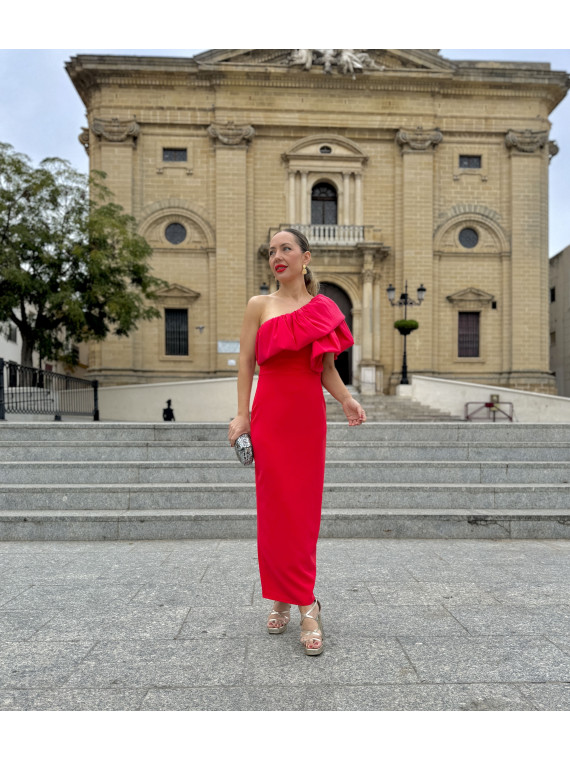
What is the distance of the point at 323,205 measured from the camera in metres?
26.4

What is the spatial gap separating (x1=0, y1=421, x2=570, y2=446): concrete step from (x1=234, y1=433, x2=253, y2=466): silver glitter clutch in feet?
14.5

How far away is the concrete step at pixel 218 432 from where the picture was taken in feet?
27.4

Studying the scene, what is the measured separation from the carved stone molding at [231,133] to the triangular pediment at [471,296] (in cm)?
1100

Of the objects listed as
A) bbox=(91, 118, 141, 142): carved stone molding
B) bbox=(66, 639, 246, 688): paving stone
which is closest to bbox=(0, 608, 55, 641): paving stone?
bbox=(66, 639, 246, 688): paving stone

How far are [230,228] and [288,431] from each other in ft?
74.8

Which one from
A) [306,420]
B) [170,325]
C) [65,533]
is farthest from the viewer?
[170,325]

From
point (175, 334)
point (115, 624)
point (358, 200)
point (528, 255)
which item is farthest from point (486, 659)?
point (528, 255)

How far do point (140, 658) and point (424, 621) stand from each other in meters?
1.72

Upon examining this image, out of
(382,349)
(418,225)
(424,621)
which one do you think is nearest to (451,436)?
(424,621)

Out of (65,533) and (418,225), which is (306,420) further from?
(418,225)

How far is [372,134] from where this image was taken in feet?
85.8

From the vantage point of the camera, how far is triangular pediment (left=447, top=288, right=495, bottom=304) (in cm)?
2625

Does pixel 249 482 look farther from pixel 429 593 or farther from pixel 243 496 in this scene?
pixel 429 593

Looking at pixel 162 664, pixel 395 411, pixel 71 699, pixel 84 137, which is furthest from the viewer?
pixel 84 137
